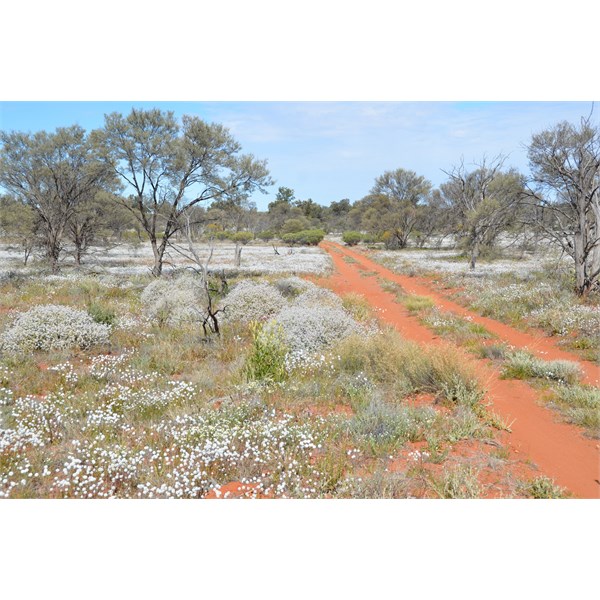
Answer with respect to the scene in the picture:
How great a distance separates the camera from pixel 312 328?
8.62 meters

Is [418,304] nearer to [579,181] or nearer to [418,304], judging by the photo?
[418,304]

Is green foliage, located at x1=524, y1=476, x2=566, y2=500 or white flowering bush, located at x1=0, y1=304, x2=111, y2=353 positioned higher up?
white flowering bush, located at x1=0, y1=304, x2=111, y2=353

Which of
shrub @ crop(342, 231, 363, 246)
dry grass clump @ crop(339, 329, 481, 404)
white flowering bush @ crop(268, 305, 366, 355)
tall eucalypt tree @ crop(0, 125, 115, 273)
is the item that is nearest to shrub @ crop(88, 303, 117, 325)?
white flowering bush @ crop(268, 305, 366, 355)

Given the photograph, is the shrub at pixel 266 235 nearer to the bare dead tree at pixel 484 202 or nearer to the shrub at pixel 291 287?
the bare dead tree at pixel 484 202

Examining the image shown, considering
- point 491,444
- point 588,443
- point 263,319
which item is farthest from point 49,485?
point 263,319

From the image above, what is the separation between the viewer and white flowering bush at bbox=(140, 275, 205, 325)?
35.3 feet

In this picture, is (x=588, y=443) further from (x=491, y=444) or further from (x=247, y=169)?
(x=247, y=169)

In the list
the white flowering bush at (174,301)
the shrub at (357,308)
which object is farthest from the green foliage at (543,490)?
the white flowering bush at (174,301)

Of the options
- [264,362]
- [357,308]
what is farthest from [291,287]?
[264,362]

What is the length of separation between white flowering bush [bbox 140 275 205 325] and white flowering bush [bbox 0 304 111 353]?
202cm

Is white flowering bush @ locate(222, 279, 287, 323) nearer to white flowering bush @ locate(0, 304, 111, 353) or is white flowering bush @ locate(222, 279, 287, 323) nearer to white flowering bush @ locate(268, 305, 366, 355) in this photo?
white flowering bush @ locate(268, 305, 366, 355)

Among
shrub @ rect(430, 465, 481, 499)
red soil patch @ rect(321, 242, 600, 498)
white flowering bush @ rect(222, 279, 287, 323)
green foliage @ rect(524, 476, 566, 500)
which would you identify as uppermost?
white flowering bush @ rect(222, 279, 287, 323)

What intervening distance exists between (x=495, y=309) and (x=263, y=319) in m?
8.40

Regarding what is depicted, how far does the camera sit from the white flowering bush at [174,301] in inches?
424
